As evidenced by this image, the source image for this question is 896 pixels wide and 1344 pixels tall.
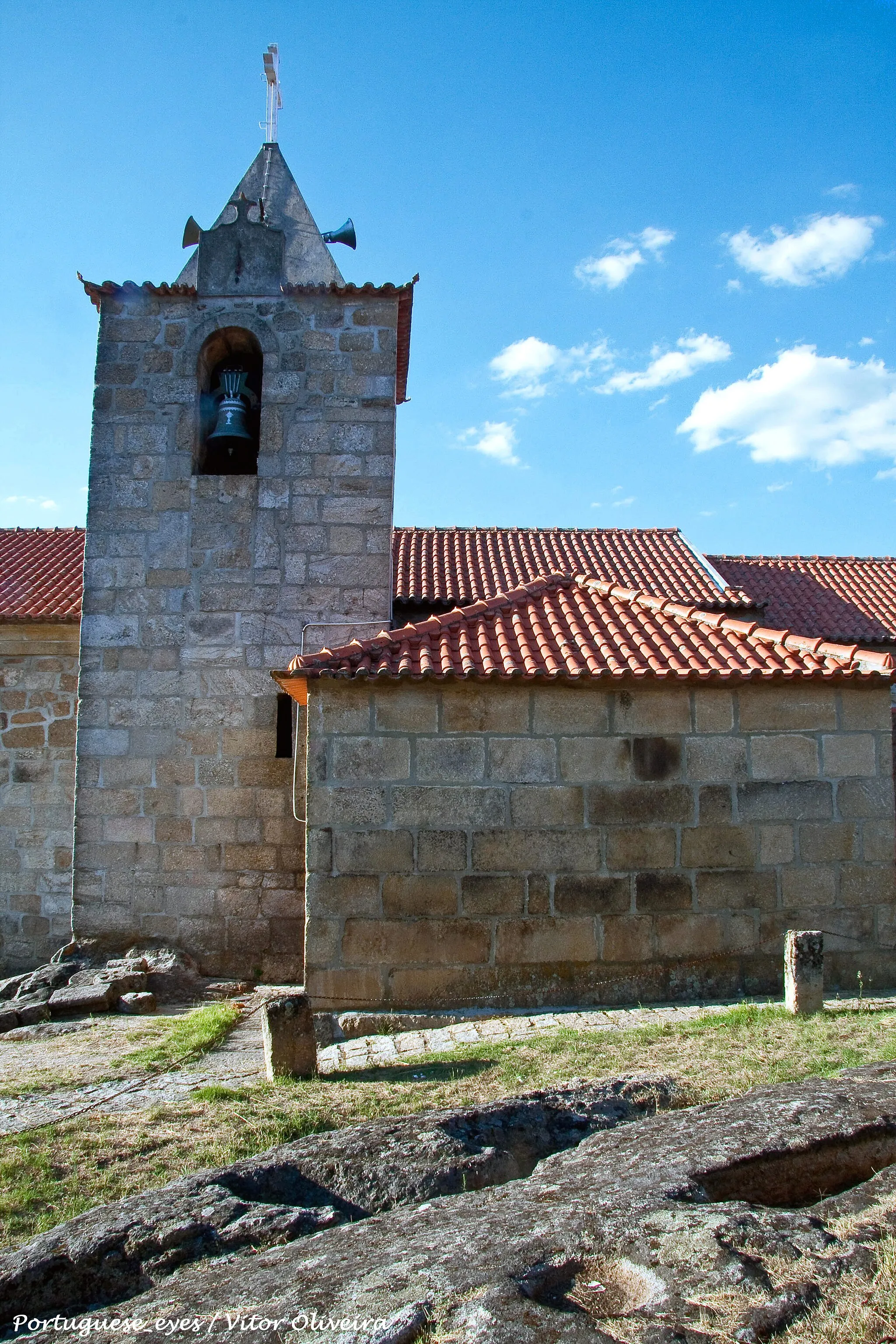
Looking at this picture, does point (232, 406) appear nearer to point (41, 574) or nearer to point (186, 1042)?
point (41, 574)

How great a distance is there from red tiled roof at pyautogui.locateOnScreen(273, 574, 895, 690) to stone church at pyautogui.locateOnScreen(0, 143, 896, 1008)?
0.12ft

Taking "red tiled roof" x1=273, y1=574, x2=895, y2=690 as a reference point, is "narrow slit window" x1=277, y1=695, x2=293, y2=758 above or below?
below

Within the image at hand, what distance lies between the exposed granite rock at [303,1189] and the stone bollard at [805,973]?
2226 millimetres

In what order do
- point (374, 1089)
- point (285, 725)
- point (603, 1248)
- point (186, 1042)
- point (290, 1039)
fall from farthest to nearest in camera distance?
point (285, 725) < point (186, 1042) < point (290, 1039) < point (374, 1089) < point (603, 1248)

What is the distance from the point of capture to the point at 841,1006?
641cm

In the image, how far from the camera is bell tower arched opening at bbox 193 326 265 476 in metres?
9.55

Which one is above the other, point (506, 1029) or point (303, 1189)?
point (303, 1189)

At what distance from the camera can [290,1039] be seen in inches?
207

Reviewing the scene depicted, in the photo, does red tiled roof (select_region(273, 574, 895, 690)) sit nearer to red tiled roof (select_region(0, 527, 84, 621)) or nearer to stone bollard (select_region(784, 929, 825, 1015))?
stone bollard (select_region(784, 929, 825, 1015))

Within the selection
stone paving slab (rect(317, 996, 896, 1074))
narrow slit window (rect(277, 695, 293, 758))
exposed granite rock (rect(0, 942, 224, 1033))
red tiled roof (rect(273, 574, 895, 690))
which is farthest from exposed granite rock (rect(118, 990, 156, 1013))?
red tiled roof (rect(273, 574, 895, 690))

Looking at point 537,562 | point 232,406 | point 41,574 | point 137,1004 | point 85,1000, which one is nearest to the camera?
point 85,1000

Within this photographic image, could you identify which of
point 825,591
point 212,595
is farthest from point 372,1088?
point 825,591

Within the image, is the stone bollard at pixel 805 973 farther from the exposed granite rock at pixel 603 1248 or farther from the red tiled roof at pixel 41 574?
the red tiled roof at pixel 41 574

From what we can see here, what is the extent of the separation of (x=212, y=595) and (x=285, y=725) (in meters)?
1.48
